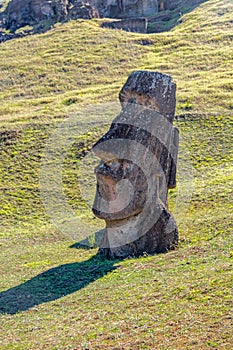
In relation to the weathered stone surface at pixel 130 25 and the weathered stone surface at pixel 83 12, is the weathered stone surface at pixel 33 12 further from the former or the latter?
the weathered stone surface at pixel 130 25

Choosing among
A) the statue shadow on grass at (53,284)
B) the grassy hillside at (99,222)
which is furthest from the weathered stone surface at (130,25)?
the statue shadow on grass at (53,284)

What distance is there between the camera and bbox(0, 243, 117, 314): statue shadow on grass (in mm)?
12023

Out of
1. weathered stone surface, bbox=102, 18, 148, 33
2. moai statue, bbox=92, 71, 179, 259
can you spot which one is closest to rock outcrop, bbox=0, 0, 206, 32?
weathered stone surface, bbox=102, 18, 148, 33

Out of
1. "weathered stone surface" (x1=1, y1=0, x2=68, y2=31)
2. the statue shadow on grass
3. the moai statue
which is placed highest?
the moai statue

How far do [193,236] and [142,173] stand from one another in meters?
2.13

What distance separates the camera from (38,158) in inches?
1116

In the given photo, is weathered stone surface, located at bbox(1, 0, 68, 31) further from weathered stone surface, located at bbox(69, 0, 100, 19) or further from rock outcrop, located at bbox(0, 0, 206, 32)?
weathered stone surface, located at bbox(69, 0, 100, 19)

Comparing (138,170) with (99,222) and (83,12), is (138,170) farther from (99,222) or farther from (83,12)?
(83,12)

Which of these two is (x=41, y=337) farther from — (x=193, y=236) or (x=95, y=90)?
(x=95, y=90)

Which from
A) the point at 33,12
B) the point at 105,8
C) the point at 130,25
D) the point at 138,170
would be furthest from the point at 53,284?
the point at 33,12

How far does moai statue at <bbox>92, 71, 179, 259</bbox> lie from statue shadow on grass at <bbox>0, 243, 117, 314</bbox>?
906mm

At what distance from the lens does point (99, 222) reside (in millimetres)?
20016

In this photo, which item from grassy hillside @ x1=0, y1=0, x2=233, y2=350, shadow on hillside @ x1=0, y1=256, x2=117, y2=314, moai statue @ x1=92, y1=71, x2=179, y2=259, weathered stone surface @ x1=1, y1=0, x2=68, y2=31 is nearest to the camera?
grassy hillside @ x1=0, y1=0, x2=233, y2=350

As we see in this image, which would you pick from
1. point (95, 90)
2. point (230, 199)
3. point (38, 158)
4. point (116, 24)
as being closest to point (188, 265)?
point (230, 199)
